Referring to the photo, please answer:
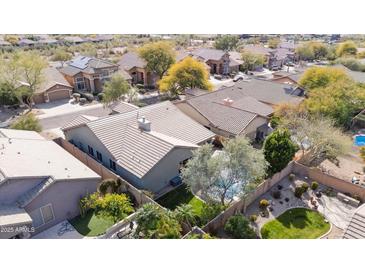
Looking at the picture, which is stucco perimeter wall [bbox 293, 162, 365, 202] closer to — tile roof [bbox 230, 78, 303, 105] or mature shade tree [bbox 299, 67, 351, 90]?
tile roof [bbox 230, 78, 303, 105]

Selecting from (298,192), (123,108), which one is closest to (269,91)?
(123,108)

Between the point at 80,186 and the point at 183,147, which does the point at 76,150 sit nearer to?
the point at 80,186

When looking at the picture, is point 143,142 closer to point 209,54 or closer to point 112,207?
point 112,207

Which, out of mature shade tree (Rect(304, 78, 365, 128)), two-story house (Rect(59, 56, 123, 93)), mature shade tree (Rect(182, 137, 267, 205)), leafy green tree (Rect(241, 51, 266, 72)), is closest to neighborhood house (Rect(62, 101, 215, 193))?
mature shade tree (Rect(182, 137, 267, 205))

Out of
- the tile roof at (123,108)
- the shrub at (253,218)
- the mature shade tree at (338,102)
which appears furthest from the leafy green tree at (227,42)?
the shrub at (253,218)

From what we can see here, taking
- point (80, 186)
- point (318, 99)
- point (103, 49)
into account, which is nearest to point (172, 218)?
point (80, 186)

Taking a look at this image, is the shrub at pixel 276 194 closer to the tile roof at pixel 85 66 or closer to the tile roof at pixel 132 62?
the tile roof at pixel 85 66

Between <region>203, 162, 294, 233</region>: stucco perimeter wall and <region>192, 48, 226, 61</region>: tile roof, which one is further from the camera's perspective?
<region>192, 48, 226, 61</region>: tile roof

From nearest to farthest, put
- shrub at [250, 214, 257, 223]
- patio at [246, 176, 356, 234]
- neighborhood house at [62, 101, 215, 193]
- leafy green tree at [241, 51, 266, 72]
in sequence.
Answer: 1. shrub at [250, 214, 257, 223]
2. patio at [246, 176, 356, 234]
3. neighborhood house at [62, 101, 215, 193]
4. leafy green tree at [241, 51, 266, 72]
